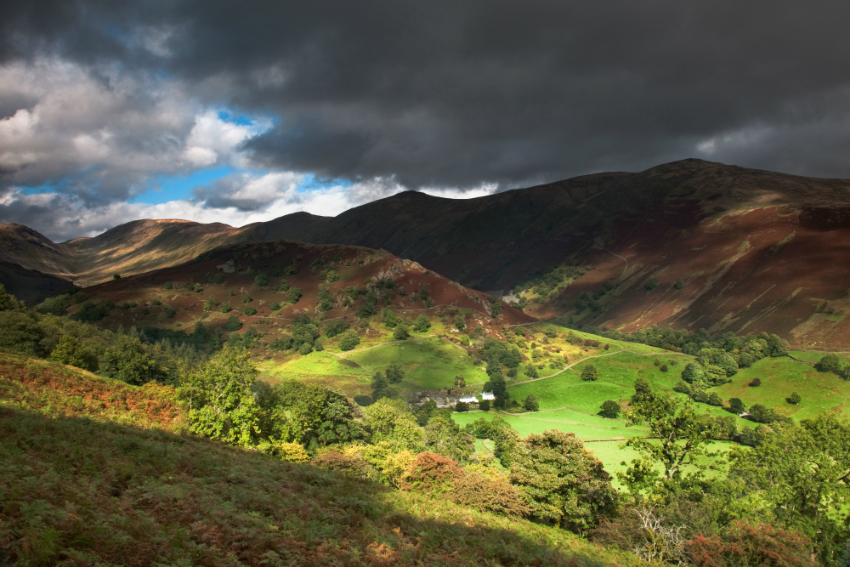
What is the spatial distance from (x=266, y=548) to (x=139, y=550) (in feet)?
11.6

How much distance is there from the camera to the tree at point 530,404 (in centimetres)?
10681

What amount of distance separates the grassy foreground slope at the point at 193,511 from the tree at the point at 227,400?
6462 mm

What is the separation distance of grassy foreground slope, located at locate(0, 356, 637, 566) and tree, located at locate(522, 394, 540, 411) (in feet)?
274

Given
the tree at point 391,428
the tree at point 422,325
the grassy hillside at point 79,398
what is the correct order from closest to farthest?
the grassy hillside at point 79,398
the tree at point 391,428
the tree at point 422,325

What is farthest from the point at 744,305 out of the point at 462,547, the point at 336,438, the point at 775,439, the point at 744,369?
the point at 462,547

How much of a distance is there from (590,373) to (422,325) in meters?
48.0

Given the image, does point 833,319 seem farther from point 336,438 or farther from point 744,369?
point 336,438

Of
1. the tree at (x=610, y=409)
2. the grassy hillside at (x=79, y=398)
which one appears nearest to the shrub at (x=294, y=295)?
the tree at (x=610, y=409)

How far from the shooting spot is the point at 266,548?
41.2ft

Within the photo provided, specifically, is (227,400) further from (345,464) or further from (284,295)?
(284,295)

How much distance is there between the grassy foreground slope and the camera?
10.1m

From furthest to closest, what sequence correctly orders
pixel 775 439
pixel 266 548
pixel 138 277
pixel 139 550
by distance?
pixel 138 277 < pixel 775 439 < pixel 266 548 < pixel 139 550

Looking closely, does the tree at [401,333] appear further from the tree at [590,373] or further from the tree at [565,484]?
the tree at [565,484]

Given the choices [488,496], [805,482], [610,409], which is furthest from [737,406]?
[488,496]
